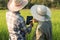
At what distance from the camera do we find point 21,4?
2715 mm

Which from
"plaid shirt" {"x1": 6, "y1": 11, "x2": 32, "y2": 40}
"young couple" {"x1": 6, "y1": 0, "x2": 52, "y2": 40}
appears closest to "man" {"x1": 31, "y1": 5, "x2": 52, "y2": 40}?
"young couple" {"x1": 6, "y1": 0, "x2": 52, "y2": 40}

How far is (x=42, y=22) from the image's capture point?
2.54 metres

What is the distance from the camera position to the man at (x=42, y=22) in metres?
2.52

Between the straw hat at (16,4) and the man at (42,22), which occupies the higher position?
the straw hat at (16,4)

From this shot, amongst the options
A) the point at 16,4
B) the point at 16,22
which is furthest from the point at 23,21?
the point at 16,4

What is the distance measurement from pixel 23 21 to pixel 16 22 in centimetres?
8

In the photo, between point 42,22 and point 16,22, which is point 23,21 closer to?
point 16,22

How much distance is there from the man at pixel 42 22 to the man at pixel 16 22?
160mm

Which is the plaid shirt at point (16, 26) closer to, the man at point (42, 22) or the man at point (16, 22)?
the man at point (16, 22)

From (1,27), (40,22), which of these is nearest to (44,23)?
(40,22)

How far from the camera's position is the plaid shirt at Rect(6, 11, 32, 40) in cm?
262

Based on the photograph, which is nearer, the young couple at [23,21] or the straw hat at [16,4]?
the young couple at [23,21]

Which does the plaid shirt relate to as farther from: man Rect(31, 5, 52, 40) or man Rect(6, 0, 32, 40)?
man Rect(31, 5, 52, 40)

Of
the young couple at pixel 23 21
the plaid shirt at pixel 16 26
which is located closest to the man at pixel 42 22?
the young couple at pixel 23 21
